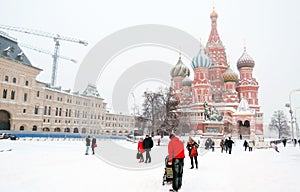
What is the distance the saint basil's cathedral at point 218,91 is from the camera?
144 ft

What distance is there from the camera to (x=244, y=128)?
4338cm

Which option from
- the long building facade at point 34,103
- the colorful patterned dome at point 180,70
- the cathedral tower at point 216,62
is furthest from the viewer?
the colorful patterned dome at point 180,70

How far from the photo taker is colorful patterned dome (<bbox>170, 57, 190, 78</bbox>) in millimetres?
59438

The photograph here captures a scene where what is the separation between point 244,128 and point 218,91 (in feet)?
41.7

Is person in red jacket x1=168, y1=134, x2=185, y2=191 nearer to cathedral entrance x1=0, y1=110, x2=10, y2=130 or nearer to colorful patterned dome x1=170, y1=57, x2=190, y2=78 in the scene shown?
cathedral entrance x1=0, y1=110, x2=10, y2=130

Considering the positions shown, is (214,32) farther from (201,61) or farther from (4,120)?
(4,120)

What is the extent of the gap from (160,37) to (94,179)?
633 inches

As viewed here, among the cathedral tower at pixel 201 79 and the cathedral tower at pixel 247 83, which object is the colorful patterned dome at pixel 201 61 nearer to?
the cathedral tower at pixel 201 79

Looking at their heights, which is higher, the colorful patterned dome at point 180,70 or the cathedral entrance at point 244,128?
the colorful patterned dome at point 180,70

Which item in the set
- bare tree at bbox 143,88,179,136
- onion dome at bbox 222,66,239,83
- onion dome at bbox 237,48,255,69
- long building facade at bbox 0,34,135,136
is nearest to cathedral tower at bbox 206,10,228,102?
onion dome at bbox 222,66,239,83

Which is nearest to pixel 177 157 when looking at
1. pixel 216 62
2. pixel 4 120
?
pixel 4 120

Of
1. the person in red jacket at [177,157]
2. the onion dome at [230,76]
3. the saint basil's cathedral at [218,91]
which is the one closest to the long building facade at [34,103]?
the saint basil's cathedral at [218,91]

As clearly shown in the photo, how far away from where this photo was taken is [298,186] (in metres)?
6.99

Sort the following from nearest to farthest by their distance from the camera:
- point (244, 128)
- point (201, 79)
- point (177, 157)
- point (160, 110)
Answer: point (177, 157) < point (160, 110) < point (244, 128) < point (201, 79)
